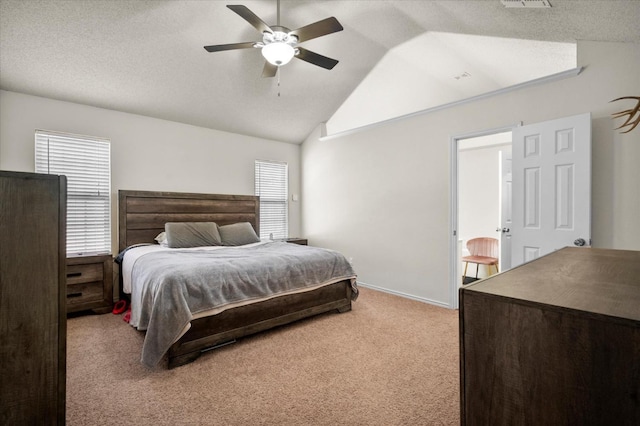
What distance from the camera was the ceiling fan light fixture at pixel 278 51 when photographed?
2406 mm

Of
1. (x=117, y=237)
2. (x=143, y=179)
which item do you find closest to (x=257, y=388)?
(x=117, y=237)

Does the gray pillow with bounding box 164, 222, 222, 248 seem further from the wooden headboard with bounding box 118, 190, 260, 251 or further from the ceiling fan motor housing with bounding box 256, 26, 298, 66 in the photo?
the ceiling fan motor housing with bounding box 256, 26, 298, 66

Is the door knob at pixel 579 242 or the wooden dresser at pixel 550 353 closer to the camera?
the wooden dresser at pixel 550 353

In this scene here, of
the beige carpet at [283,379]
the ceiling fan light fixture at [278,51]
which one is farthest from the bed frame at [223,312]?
the ceiling fan light fixture at [278,51]

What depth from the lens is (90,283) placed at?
3.42m

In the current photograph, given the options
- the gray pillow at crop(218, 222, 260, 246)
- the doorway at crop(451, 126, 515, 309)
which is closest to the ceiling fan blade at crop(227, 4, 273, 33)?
the gray pillow at crop(218, 222, 260, 246)

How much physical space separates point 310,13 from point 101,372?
3.61 m

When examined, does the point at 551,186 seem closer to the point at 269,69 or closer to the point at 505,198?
the point at 505,198

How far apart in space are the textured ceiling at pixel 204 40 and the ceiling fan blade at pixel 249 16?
0.84 metres

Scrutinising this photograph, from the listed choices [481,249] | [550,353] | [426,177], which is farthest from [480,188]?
[550,353]

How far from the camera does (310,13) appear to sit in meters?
3.13

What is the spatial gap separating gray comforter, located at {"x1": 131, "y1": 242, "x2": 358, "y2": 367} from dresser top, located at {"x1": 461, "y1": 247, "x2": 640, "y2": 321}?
2.08 metres

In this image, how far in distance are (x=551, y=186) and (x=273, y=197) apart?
401 centimetres

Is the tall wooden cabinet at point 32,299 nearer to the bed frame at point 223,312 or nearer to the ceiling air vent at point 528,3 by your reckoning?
the bed frame at point 223,312
